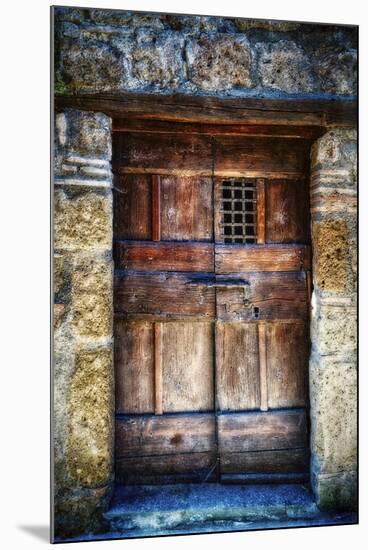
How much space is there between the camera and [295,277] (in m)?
1.96

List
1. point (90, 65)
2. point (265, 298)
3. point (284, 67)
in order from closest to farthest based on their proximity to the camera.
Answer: point (90, 65), point (284, 67), point (265, 298)

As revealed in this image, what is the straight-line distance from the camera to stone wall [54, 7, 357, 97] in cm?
172

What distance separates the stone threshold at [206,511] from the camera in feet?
6.00

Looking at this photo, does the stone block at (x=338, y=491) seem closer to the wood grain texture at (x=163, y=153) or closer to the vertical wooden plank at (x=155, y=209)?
the vertical wooden plank at (x=155, y=209)

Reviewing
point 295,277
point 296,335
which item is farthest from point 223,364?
point 295,277

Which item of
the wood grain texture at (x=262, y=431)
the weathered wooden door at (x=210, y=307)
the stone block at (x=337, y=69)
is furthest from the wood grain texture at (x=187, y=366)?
the stone block at (x=337, y=69)

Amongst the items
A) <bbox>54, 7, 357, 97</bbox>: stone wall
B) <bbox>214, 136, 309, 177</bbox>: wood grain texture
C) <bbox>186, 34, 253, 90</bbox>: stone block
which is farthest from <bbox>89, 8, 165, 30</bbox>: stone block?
<bbox>214, 136, 309, 177</bbox>: wood grain texture

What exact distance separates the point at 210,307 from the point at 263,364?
0.35 metres

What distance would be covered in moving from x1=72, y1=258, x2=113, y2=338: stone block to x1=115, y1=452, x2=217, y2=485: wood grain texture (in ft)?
1.94

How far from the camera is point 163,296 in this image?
1888 millimetres

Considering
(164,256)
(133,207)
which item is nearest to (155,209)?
(133,207)

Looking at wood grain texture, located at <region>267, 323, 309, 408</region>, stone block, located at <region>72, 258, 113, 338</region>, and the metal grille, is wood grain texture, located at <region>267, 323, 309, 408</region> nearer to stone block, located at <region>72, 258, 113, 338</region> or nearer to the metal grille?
the metal grille

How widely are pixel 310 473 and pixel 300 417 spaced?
244 millimetres

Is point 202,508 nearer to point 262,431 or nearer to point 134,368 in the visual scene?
point 262,431
